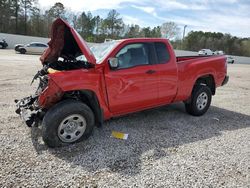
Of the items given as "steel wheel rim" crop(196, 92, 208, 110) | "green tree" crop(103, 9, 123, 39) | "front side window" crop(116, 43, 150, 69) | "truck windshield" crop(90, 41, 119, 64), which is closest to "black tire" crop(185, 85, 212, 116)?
"steel wheel rim" crop(196, 92, 208, 110)

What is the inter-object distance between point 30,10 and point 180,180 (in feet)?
174

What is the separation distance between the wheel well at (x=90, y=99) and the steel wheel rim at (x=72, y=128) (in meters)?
0.30

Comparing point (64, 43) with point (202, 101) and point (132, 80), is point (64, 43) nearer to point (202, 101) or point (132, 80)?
point (132, 80)

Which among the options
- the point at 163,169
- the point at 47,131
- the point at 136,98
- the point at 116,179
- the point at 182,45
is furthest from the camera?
the point at 182,45

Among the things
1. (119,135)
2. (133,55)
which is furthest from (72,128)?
(133,55)

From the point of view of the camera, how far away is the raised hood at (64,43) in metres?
4.01

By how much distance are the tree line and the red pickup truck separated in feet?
117

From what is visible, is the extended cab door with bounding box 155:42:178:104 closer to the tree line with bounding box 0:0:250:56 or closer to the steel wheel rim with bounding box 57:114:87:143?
the steel wheel rim with bounding box 57:114:87:143

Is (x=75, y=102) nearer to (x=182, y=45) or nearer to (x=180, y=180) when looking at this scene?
(x=180, y=180)

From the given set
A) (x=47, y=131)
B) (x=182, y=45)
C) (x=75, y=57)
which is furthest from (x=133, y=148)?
(x=182, y=45)

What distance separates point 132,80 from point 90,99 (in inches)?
34.8

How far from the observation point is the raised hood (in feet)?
13.1

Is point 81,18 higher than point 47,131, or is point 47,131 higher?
point 81,18

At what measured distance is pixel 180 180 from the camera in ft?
10.7
